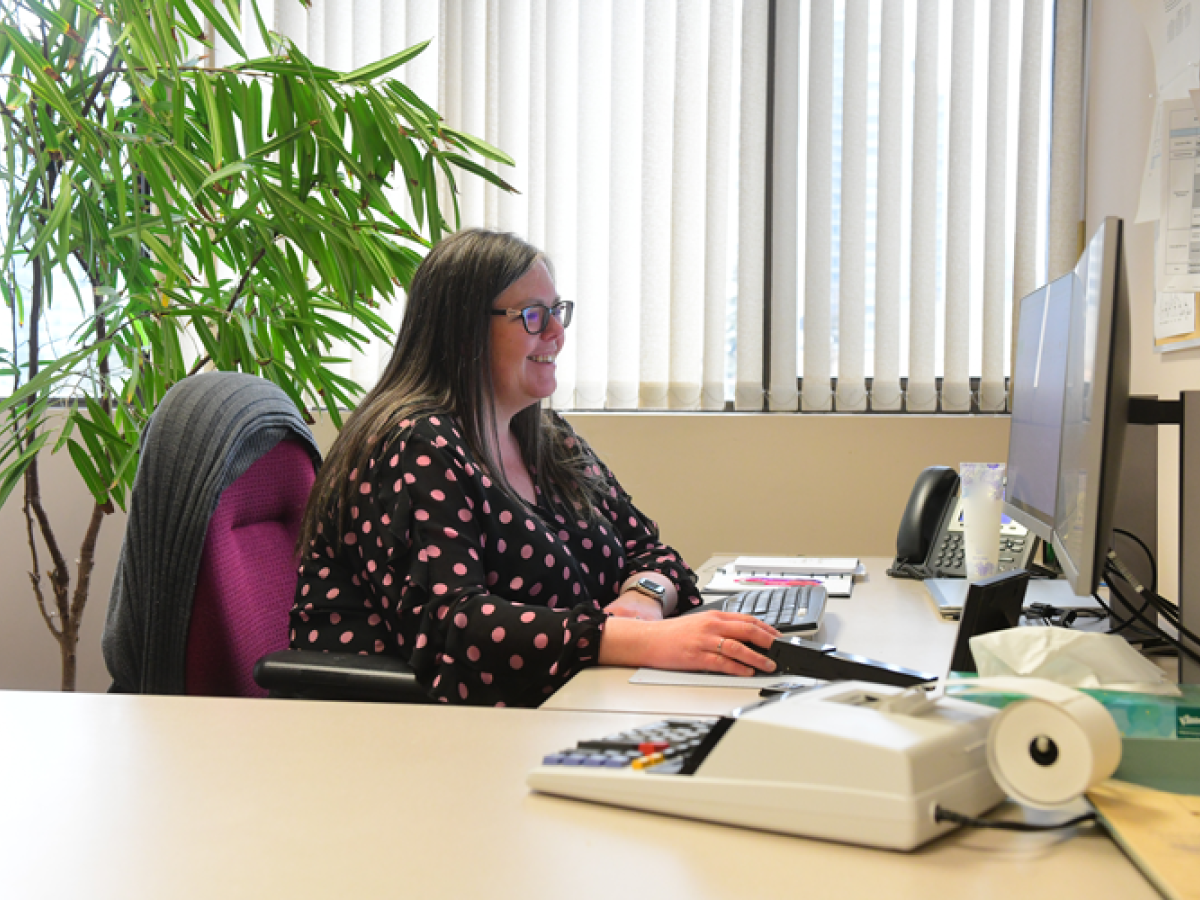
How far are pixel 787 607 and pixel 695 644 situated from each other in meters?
0.27

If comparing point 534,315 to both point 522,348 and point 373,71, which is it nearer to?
point 522,348

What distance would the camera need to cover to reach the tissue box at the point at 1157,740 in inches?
25.7

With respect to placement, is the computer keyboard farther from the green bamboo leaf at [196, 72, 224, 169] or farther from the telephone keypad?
the green bamboo leaf at [196, 72, 224, 169]

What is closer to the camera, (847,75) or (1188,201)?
(1188,201)

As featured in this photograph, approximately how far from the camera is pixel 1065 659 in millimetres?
805

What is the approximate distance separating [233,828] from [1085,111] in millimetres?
2648

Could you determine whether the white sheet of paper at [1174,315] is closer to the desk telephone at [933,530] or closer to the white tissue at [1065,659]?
the desk telephone at [933,530]

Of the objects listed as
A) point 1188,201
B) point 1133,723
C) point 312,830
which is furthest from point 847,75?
point 312,830

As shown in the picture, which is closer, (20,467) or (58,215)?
(58,215)

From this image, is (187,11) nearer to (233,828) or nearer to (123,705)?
(123,705)

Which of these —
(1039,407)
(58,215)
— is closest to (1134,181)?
(1039,407)

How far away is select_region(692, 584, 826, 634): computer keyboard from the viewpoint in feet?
4.05

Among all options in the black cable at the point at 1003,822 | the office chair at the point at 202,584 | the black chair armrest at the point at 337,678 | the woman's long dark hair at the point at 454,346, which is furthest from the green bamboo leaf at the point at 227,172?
the black cable at the point at 1003,822

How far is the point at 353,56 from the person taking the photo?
2836 millimetres
